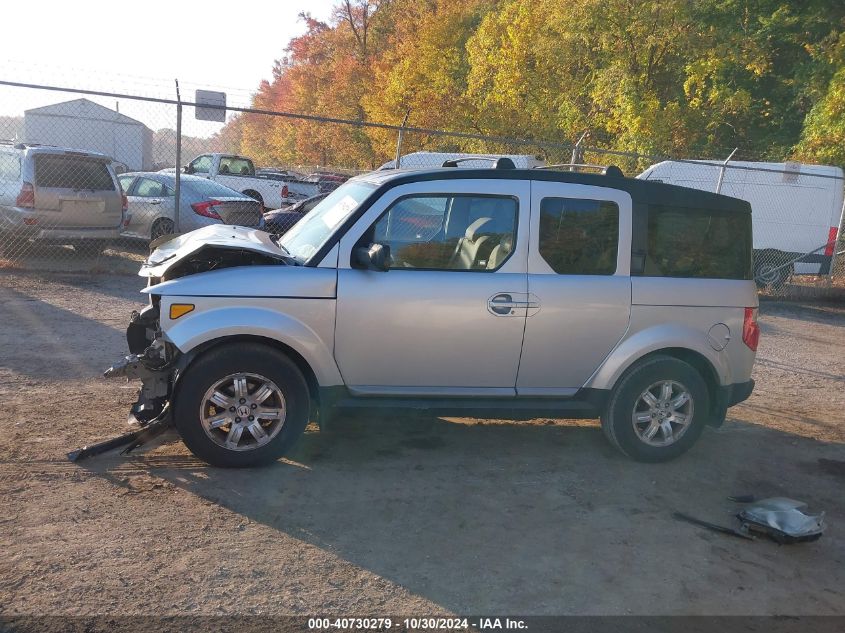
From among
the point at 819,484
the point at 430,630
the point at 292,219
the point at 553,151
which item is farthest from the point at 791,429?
the point at 553,151

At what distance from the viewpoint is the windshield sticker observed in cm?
517

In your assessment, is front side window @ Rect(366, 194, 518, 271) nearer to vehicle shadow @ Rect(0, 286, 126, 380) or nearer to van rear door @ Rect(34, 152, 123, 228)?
vehicle shadow @ Rect(0, 286, 126, 380)

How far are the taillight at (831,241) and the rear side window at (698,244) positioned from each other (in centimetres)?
1019

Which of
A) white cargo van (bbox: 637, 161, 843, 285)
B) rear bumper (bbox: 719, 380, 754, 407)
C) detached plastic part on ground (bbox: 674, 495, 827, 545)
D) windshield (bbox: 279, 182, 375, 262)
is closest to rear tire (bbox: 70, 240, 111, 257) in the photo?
windshield (bbox: 279, 182, 375, 262)

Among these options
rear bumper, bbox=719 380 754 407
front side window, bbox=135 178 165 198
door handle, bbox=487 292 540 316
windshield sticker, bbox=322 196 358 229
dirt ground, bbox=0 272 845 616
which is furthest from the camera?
front side window, bbox=135 178 165 198

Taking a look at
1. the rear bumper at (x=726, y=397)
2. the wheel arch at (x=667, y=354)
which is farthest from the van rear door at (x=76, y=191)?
the rear bumper at (x=726, y=397)

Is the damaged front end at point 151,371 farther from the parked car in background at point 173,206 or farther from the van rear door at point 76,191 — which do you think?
the parked car in background at point 173,206

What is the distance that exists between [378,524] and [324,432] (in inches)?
58.1

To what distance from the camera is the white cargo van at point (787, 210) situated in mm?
14469

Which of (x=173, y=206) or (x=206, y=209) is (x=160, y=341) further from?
(x=173, y=206)

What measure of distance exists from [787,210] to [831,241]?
99 cm

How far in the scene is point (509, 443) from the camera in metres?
5.77

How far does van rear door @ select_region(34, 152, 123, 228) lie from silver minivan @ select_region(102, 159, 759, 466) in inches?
276

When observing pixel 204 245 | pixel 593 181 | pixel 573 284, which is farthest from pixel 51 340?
pixel 593 181
